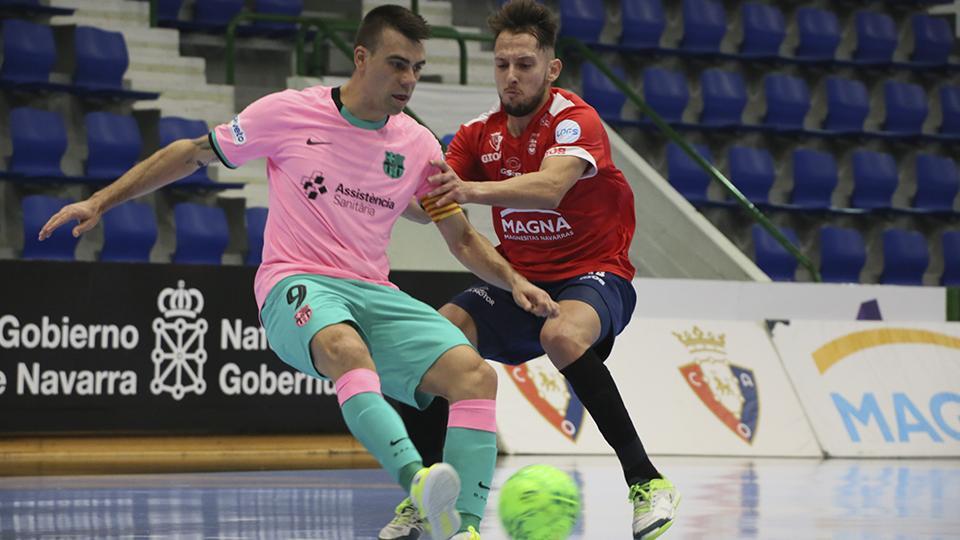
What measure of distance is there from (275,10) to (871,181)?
7.18 meters

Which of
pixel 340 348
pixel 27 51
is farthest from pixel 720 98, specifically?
pixel 340 348

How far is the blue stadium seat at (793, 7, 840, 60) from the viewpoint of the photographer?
1919 centimetres

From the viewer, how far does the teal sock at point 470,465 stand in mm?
5500

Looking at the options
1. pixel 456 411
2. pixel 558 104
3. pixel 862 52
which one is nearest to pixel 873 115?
pixel 862 52

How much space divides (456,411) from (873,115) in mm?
15224

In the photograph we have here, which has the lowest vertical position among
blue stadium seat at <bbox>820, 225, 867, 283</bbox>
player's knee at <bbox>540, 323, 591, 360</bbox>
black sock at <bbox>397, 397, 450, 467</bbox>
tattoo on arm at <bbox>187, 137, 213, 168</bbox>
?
black sock at <bbox>397, 397, 450, 467</bbox>

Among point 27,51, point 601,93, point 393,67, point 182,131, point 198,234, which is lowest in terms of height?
point 393,67

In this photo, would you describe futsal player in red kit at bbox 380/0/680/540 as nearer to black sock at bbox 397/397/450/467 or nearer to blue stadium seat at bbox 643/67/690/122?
black sock at bbox 397/397/450/467

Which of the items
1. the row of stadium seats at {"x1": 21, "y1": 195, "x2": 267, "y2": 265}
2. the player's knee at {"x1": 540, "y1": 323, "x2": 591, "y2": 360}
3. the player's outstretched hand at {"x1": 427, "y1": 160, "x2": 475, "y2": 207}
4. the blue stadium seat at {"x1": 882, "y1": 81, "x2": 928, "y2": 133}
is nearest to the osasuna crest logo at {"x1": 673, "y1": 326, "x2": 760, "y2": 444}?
the row of stadium seats at {"x1": 21, "y1": 195, "x2": 267, "y2": 265}

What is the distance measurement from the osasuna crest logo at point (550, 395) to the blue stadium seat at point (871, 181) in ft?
27.1

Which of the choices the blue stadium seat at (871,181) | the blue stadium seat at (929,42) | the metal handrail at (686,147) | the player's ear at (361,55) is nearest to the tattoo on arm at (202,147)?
the player's ear at (361,55)

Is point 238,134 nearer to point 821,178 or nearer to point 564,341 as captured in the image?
point 564,341

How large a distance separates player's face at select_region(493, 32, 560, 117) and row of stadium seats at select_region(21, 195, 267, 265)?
21.9 feet

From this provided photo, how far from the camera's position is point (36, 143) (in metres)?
13.3
